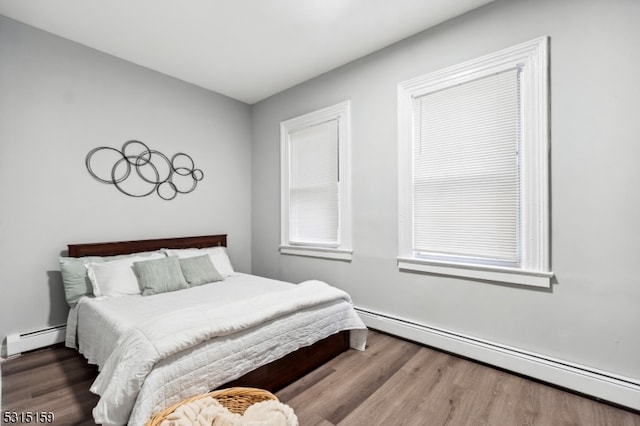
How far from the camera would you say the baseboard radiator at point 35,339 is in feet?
7.94

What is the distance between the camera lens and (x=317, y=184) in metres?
3.49

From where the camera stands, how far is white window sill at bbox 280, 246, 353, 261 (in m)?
3.16

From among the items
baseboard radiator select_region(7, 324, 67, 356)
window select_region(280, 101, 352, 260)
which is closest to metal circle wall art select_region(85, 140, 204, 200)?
window select_region(280, 101, 352, 260)

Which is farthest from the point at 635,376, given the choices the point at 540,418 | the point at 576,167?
the point at 576,167

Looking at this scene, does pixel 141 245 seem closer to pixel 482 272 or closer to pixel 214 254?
pixel 214 254

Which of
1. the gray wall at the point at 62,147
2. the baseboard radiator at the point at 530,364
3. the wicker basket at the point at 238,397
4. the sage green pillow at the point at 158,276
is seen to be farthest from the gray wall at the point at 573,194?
the gray wall at the point at 62,147

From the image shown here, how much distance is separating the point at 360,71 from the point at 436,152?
3.94 ft

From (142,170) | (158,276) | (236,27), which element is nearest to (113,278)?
(158,276)

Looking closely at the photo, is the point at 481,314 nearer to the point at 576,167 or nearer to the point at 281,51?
the point at 576,167

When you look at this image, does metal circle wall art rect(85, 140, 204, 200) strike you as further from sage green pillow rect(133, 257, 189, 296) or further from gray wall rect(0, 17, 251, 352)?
sage green pillow rect(133, 257, 189, 296)

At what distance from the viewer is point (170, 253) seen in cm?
316

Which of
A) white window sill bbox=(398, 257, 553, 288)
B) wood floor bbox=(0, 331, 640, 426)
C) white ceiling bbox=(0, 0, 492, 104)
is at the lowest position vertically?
wood floor bbox=(0, 331, 640, 426)

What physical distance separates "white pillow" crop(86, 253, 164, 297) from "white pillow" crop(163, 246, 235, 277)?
0.48 metres

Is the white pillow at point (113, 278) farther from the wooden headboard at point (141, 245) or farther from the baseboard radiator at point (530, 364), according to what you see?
the baseboard radiator at point (530, 364)
